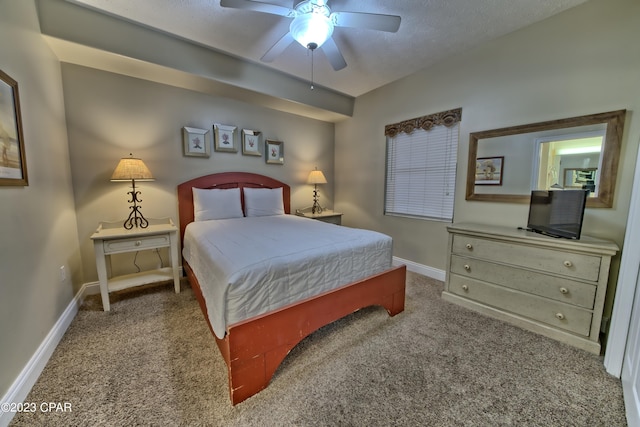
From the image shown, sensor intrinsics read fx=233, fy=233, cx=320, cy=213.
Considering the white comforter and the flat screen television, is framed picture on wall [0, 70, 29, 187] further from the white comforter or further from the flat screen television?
the flat screen television

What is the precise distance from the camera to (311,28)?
5.38 ft

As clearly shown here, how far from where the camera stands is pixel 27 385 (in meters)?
1.30

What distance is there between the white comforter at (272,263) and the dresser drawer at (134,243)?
0.27 metres

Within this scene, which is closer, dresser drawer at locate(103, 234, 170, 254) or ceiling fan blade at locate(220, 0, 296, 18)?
ceiling fan blade at locate(220, 0, 296, 18)

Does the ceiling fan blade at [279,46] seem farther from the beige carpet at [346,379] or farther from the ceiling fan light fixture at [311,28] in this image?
the beige carpet at [346,379]

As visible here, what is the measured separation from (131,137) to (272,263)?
2427mm

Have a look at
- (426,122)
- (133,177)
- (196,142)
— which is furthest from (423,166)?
(133,177)

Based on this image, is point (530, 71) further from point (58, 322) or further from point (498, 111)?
→ point (58, 322)

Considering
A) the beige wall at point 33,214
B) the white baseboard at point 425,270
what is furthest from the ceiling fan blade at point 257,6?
the white baseboard at point 425,270

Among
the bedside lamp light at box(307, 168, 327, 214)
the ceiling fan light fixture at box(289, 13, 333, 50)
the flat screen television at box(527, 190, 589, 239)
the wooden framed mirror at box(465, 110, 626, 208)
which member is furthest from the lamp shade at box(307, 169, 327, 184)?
the flat screen television at box(527, 190, 589, 239)

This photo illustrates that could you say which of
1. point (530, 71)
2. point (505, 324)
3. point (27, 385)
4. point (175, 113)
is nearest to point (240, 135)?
point (175, 113)

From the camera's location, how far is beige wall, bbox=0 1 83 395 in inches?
50.3

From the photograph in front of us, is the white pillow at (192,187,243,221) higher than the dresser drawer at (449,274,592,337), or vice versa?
the white pillow at (192,187,243,221)

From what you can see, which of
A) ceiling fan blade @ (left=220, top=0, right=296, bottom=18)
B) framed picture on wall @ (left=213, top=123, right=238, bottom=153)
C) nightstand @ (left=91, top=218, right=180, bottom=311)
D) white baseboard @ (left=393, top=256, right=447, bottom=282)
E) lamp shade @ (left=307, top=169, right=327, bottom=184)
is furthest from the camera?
lamp shade @ (left=307, top=169, right=327, bottom=184)
